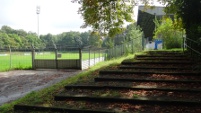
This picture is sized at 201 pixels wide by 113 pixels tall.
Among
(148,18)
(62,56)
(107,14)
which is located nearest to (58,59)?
(62,56)

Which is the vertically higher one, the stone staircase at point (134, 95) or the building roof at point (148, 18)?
the building roof at point (148, 18)

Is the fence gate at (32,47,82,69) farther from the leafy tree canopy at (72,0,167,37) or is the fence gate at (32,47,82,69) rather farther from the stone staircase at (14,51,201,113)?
the stone staircase at (14,51,201,113)

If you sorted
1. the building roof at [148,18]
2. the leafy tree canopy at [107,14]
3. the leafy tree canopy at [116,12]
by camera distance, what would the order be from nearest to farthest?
the leafy tree canopy at [116,12]
the leafy tree canopy at [107,14]
the building roof at [148,18]

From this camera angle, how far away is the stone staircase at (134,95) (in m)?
6.11

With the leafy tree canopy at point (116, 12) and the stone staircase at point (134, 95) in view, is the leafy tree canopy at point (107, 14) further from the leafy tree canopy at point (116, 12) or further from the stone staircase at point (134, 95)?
the stone staircase at point (134, 95)

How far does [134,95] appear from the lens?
6.90 m

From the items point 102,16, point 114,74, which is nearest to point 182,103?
point 114,74

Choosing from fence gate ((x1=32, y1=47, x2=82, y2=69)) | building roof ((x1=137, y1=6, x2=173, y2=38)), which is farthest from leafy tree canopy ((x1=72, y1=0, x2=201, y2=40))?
building roof ((x1=137, y1=6, x2=173, y2=38))

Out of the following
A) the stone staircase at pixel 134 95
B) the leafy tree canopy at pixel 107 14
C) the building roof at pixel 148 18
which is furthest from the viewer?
the building roof at pixel 148 18

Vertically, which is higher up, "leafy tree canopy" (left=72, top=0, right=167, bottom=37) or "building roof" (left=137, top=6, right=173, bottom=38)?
"building roof" (left=137, top=6, right=173, bottom=38)

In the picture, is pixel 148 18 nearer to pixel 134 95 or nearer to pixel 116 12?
pixel 116 12

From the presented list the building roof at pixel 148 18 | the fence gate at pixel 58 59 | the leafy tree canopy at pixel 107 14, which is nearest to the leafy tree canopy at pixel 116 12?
the leafy tree canopy at pixel 107 14

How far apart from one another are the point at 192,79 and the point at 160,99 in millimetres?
2297

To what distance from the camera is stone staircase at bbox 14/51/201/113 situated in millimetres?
6109
